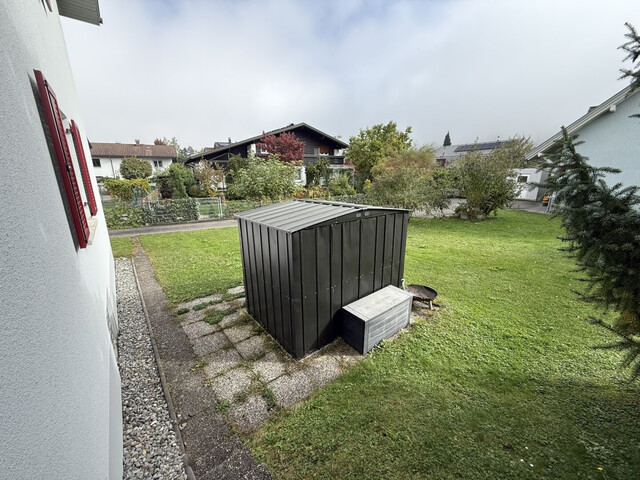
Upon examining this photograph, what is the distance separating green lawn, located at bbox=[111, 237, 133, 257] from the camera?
26.5 feet

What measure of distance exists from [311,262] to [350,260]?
714mm

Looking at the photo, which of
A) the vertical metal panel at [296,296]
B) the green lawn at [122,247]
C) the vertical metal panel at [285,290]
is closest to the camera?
the vertical metal panel at [296,296]

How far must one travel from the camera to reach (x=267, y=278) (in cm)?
377

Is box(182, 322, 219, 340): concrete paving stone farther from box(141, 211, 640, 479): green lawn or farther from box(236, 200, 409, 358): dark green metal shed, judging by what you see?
box(141, 211, 640, 479): green lawn

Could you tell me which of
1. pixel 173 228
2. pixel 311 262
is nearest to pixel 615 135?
pixel 311 262

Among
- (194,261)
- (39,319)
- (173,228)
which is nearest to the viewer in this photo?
(39,319)

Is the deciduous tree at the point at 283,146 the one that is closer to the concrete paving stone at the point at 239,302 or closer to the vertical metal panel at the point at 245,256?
the concrete paving stone at the point at 239,302

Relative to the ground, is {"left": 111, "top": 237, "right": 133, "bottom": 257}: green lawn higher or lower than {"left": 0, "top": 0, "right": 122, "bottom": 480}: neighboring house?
lower

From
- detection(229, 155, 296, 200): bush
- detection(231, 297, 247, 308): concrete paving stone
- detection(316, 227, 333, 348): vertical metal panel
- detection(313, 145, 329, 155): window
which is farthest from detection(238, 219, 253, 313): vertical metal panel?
detection(313, 145, 329, 155): window

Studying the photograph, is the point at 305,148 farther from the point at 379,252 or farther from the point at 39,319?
the point at 39,319

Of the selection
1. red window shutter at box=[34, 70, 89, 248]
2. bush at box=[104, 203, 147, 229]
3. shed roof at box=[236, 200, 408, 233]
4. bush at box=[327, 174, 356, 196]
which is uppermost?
red window shutter at box=[34, 70, 89, 248]

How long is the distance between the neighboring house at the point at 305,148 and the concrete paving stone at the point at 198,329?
758 inches

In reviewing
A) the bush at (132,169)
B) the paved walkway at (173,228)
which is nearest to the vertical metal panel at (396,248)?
the paved walkway at (173,228)

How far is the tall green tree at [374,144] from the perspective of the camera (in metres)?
25.2
